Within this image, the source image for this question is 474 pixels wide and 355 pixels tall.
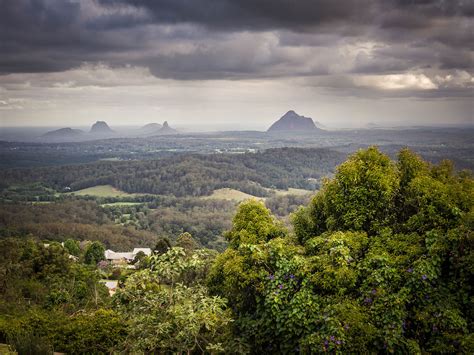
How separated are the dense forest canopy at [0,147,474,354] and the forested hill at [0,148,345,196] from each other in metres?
121

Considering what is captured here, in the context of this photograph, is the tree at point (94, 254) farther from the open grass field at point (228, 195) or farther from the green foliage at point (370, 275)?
the open grass field at point (228, 195)

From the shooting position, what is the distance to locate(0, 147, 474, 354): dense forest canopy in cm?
816

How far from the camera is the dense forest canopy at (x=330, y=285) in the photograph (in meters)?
8.16

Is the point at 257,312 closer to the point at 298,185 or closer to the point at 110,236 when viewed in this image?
the point at 110,236

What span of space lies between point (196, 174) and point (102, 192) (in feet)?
115

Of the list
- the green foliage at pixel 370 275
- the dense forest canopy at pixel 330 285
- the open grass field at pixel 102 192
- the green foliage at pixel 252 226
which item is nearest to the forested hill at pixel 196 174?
the open grass field at pixel 102 192

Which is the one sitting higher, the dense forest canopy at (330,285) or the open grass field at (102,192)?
the dense forest canopy at (330,285)

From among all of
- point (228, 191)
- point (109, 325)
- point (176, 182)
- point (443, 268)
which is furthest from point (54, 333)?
point (176, 182)

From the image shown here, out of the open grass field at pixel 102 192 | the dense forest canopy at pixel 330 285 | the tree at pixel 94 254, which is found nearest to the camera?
the dense forest canopy at pixel 330 285

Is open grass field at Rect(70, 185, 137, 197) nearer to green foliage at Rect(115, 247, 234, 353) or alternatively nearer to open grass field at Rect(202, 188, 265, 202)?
open grass field at Rect(202, 188, 265, 202)

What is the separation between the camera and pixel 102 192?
5320 inches

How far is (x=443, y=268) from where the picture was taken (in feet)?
30.1

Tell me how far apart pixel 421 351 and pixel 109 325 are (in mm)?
8341

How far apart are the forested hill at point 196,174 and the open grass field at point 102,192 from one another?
8.26 ft
